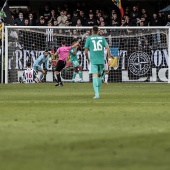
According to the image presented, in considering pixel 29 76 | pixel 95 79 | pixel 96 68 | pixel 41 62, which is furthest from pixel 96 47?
pixel 41 62

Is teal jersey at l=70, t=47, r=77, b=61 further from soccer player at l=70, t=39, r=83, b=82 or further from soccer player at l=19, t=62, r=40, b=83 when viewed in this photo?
soccer player at l=19, t=62, r=40, b=83

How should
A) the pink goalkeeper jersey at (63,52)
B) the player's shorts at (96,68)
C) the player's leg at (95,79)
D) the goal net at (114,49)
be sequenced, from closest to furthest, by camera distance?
1. the player's leg at (95,79)
2. the player's shorts at (96,68)
3. the pink goalkeeper jersey at (63,52)
4. the goal net at (114,49)

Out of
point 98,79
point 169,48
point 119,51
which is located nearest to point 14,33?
point 119,51

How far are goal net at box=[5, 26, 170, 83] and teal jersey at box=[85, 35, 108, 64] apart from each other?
13.4m

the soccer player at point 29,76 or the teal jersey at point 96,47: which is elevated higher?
the teal jersey at point 96,47

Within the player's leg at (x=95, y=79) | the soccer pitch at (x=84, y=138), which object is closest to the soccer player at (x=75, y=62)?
the player's leg at (x=95, y=79)

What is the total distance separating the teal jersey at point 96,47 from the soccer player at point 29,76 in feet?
45.0

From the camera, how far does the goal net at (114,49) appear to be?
35.9 metres

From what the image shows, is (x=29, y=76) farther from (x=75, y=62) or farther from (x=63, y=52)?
(x=63, y=52)

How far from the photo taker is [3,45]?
36406 mm

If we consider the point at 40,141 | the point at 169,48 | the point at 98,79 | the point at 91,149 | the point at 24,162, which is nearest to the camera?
the point at 24,162

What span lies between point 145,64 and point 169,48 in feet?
4.61

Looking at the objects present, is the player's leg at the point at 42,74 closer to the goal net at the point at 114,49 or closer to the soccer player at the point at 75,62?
the goal net at the point at 114,49

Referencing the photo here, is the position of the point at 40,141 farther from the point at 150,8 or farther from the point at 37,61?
the point at 150,8
